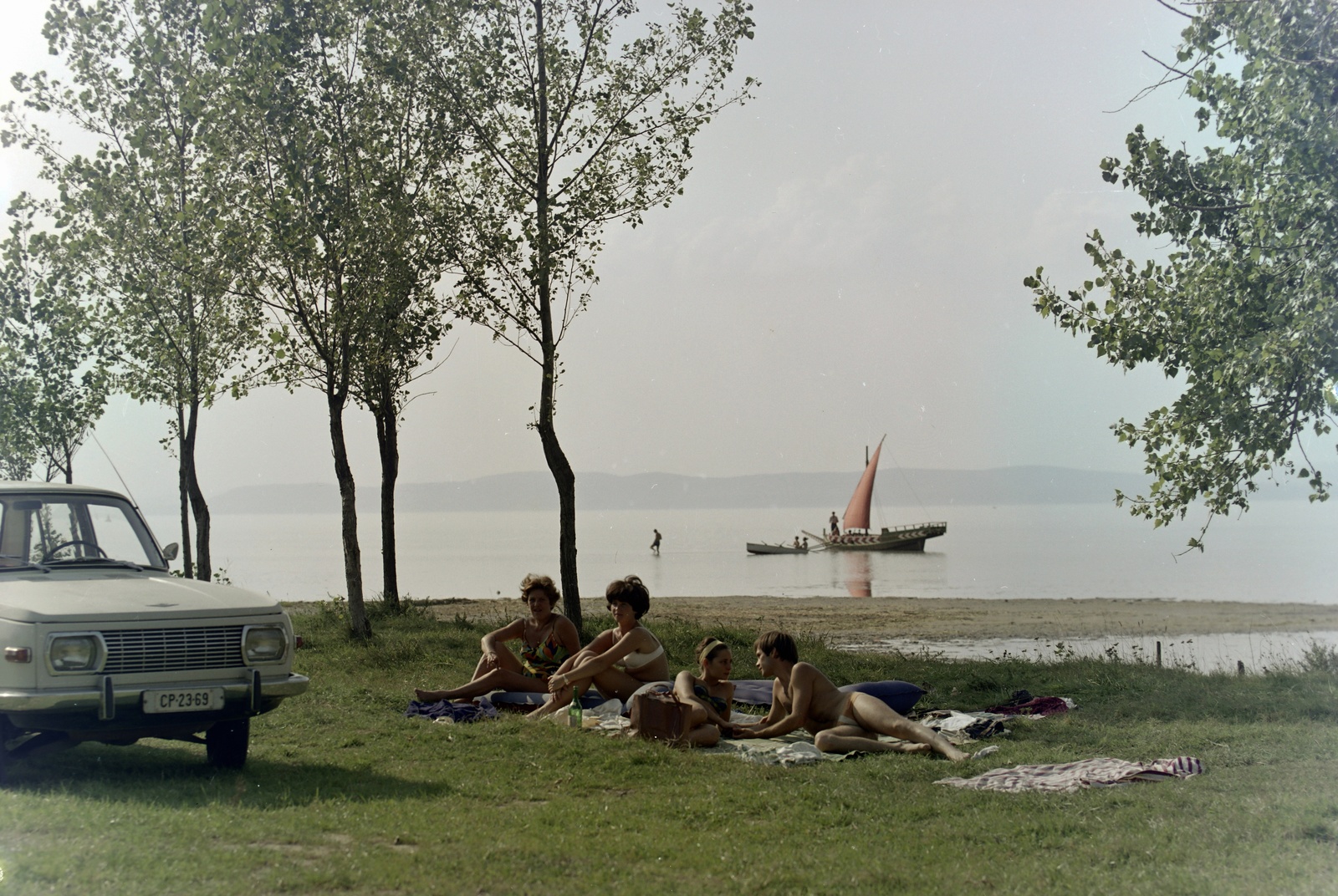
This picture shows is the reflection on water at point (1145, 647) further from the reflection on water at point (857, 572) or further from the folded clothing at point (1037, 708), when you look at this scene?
the reflection on water at point (857, 572)

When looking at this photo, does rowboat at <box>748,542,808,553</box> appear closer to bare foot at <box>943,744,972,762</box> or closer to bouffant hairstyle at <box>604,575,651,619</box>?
bouffant hairstyle at <box>604,575,651,619</box>

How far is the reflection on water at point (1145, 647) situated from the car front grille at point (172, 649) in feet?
44.6

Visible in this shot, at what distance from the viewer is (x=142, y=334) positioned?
23469mm

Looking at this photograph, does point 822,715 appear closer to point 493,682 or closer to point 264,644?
point 493,682

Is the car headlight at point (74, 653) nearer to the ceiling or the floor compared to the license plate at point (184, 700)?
nearer to the ceiling

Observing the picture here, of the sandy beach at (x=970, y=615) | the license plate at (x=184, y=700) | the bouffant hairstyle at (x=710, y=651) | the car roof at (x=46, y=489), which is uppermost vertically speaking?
the car roof at (x=46, y=489)

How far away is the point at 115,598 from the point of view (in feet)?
25.3

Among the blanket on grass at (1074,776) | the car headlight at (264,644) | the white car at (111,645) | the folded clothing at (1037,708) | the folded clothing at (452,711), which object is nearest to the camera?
the white car at (111,645)

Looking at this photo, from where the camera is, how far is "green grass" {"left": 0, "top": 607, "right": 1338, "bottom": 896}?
5.58 metres

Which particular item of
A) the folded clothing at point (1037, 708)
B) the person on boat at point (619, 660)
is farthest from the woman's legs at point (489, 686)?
the folded clothing at point (1037, 708)

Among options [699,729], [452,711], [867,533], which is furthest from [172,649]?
[867,533]

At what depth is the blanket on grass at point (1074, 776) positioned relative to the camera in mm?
7637

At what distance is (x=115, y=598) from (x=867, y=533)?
77.1m

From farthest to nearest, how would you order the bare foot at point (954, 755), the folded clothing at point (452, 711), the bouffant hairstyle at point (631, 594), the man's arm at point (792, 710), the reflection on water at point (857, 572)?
1. the reflection on water at point (857, 572)
2. the bouffant hairstyle at point (631, 594)
3. the folded clothing at point (452, 711)
4. the man's arm at point (792, 710)
5. the bare foot at point (954, 755)
